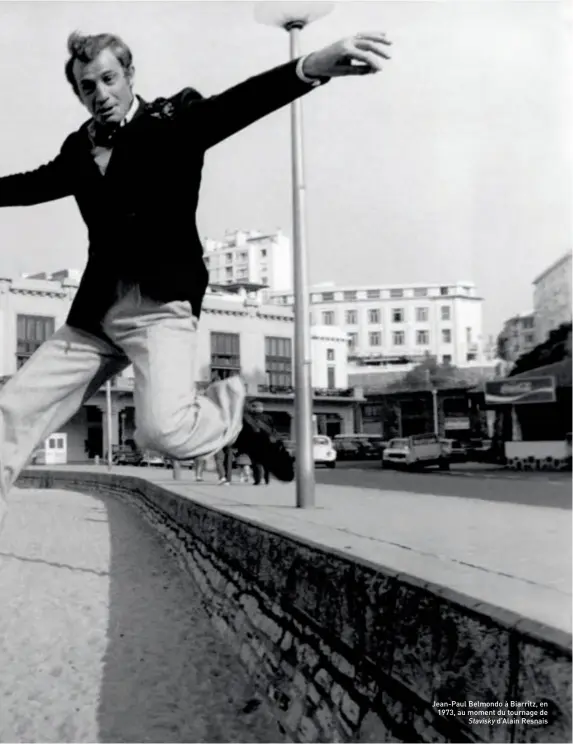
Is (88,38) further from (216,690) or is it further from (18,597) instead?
(18,597)

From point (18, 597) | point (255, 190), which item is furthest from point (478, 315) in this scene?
point (18, 597)

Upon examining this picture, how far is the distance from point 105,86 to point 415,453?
51.9 ft

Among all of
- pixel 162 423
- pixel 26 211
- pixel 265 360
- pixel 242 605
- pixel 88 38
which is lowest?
pixel 242 605

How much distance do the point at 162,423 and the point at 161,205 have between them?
60cm

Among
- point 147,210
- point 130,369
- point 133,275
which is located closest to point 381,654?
point 130,369

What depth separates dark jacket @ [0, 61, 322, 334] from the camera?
7.82 ft

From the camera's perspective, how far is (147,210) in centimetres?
243

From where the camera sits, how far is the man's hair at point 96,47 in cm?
241

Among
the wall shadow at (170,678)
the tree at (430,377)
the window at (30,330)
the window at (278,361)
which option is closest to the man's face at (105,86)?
the window at (30,330)

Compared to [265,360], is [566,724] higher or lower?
lower

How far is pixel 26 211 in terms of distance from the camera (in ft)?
10.4

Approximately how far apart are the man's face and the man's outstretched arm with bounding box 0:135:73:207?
0.18 m

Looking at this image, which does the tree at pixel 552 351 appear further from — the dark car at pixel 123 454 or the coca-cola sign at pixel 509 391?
the dark car at pixel 123 454

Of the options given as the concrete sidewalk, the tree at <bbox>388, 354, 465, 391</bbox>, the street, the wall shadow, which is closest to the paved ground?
the wall shadow
